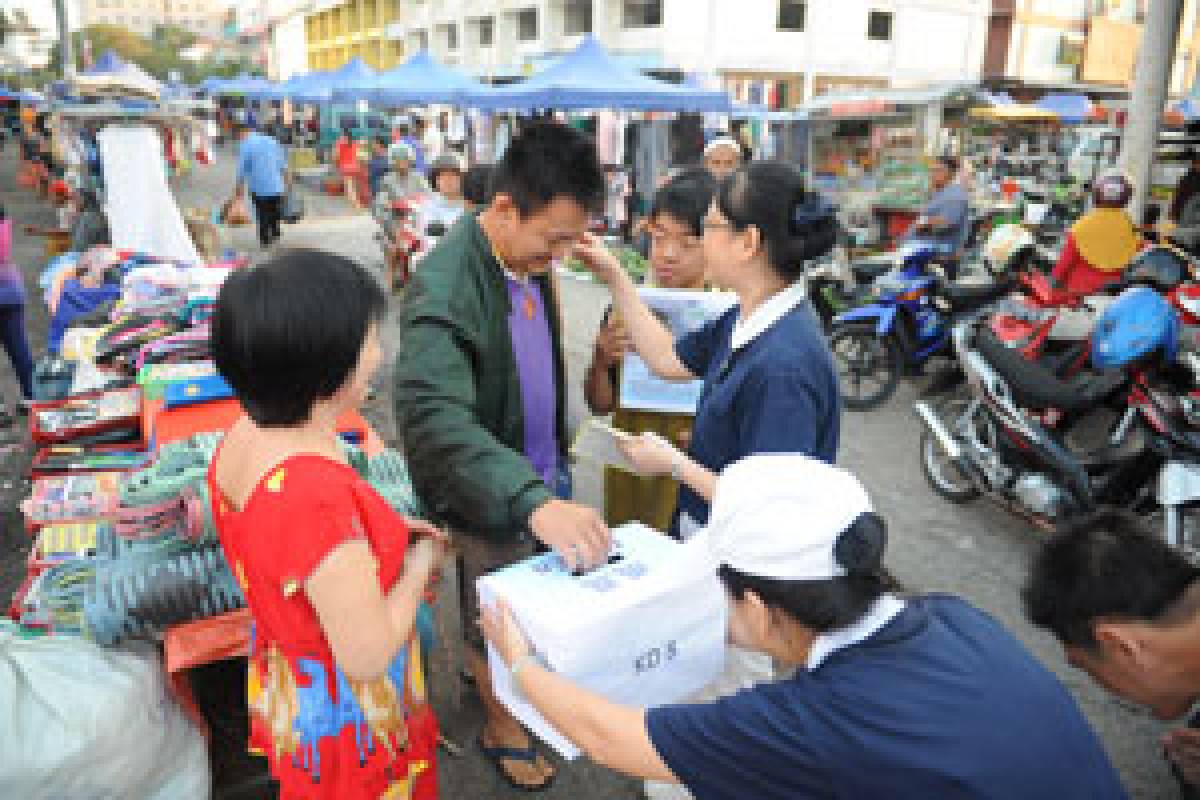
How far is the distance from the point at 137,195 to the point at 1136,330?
6408mm

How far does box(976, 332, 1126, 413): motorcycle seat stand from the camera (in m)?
3.80

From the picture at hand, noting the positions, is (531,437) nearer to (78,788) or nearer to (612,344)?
(612,344)

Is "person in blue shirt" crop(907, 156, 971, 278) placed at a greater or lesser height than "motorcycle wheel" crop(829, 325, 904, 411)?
greater

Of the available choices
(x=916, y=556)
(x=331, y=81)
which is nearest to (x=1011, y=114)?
(x=331, y=81)

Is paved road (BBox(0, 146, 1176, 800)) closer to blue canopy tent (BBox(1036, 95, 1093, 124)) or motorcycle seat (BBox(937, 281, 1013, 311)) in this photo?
motorcycle seat (BBox(937, 281, 1013, 311))

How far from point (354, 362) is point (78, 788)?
1.26m

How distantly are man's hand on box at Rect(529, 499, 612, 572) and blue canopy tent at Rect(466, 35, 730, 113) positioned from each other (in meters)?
Answer: 8.57

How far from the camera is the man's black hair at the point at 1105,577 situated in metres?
1.35

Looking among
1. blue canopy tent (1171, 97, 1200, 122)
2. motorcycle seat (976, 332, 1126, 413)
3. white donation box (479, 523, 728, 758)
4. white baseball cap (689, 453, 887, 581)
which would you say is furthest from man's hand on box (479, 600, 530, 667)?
blue canopy tent (1171, 97, 1200, 122)

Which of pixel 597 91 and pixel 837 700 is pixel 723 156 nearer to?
pixel 597 91

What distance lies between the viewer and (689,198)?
2.61 m

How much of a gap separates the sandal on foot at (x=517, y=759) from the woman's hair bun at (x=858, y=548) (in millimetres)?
1662

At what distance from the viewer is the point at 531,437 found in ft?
7.22

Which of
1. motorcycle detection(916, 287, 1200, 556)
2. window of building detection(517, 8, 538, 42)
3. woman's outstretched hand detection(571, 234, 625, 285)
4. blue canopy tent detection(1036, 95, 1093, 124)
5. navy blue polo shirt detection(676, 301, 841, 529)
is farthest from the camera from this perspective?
window of building detection(517, 8, 538, 42)
